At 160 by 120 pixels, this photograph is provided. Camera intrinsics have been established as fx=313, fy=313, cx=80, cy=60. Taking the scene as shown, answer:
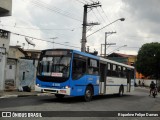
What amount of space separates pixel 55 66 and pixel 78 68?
138 cm

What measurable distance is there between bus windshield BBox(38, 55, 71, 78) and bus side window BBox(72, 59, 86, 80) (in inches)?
16.8

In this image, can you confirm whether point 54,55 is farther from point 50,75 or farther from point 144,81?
point 144,81

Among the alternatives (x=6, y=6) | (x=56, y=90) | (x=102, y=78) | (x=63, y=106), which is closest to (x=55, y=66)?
(x=56, y=90)

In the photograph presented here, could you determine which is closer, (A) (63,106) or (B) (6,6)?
(A) (63,106)

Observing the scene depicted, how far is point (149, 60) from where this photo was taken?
7594 cm

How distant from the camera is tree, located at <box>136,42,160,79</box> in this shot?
7575 centimetres

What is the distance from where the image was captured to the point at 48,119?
35.7 ft

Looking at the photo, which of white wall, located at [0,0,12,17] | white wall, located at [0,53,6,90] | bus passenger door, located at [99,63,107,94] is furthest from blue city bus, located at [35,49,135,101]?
white wall, located at [0,0,12,17]

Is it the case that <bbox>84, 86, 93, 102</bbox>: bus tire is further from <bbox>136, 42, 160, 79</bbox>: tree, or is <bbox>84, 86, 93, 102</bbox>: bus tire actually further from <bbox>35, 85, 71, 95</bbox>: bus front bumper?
<bbox>136, 42, 160, 79</bbox>: tree

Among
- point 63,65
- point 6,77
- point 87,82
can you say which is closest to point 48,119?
point 63,65

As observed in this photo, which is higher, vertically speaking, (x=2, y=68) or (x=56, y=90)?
(x=2, y=68)

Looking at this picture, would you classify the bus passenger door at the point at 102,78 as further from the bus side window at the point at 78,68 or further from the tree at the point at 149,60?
the tree at the point at 149,60

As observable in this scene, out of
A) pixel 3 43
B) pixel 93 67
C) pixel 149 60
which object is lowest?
pixel 93 67

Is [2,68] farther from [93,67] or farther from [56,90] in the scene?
[56,90]
